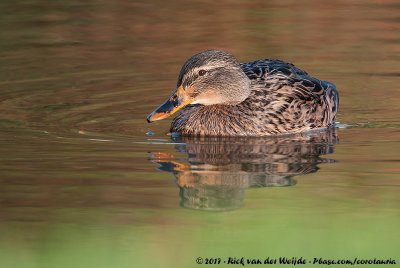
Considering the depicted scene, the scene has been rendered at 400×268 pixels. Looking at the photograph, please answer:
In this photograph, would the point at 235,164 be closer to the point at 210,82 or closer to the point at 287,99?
the point at 210,82

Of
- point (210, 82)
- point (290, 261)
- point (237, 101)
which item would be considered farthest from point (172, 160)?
point (290, 261)

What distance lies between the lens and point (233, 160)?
906cm

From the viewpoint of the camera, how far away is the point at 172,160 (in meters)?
9.20

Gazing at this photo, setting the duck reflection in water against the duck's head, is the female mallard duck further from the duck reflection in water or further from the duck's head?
the duck reflection in water

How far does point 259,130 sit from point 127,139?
64.9 inches

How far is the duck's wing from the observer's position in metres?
10.8

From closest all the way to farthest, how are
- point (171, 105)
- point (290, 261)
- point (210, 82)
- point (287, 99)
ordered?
1. point (290, 261)
2. point (171, 105)
3. point (210, 82)
4. point (287, 99)

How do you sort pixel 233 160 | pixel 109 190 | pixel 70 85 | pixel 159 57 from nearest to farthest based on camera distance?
pixel 109 190, pixel 233 160, pixel 70 85, pixel 159 57

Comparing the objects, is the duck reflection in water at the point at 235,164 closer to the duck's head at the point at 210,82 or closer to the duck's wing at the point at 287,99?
the duck's wing at the point at 287,99

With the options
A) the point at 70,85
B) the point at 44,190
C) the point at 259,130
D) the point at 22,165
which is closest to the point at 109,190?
the point at 44,190

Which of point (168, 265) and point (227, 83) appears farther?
point (227, 83)

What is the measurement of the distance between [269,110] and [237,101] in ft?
1.39

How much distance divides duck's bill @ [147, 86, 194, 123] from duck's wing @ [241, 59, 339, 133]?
3.12ft

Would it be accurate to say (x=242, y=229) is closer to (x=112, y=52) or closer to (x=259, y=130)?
(x=259, y=130)
